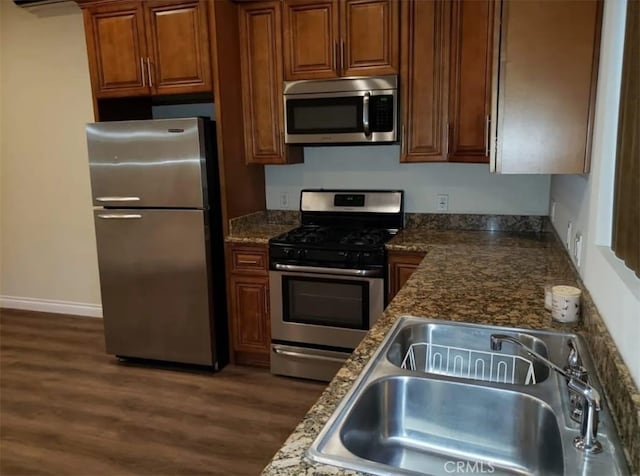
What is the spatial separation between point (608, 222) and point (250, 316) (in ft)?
7.64

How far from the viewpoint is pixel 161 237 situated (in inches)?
124

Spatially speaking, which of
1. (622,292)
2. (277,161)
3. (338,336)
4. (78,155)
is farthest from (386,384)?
(78,155)

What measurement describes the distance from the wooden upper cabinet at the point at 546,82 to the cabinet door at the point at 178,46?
77.4 inches

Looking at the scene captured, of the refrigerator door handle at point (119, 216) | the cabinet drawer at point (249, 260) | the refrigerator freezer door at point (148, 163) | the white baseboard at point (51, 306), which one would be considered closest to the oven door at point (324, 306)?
the cabinet drawer at point (249, 260)

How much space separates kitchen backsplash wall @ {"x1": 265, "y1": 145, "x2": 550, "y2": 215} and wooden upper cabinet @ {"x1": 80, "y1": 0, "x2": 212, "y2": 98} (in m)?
0.92

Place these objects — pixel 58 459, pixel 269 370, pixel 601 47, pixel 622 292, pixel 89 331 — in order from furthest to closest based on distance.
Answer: pixel 89 331 < pixel 269 370 < pixel 58 459 < pixel 601 47 < pixel 622 292

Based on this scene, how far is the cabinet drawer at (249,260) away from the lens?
3113 millimetres

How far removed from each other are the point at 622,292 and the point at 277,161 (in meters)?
2.52

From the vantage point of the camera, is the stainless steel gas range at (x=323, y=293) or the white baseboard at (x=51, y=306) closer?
the stainless steel gas range at (x=323, y=293)

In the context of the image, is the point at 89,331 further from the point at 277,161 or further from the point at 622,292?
the point at 622,292

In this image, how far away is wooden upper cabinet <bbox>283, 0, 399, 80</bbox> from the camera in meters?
2.90

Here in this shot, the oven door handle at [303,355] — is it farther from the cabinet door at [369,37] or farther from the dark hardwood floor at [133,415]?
the cabinet door at [369,37]

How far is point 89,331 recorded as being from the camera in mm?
4102

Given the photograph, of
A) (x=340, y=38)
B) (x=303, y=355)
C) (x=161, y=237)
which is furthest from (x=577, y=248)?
(x=161, y=237)
